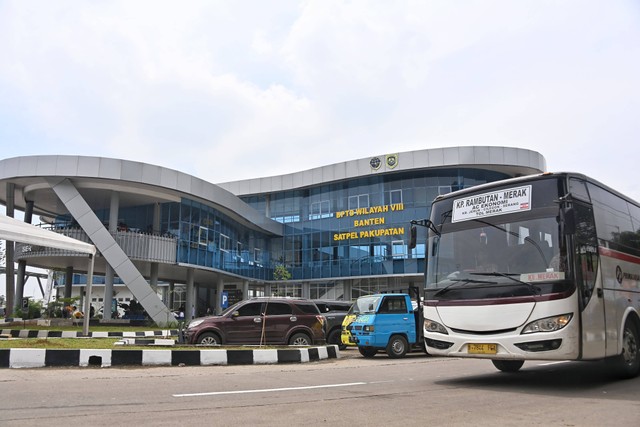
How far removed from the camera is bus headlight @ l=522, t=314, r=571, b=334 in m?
7.81

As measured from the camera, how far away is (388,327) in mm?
15141

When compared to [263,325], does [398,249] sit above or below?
above

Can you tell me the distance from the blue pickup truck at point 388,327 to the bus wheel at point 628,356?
19.7ft

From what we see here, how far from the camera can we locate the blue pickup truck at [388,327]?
49.3 ft

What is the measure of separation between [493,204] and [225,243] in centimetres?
2966

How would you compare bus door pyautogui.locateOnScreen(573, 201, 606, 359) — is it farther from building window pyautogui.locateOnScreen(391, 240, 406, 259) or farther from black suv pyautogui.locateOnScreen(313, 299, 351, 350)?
building window pyautogui.locateOnScreen(391, 240, 406, 259)

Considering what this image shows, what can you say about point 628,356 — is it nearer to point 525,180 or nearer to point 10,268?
point 525,180

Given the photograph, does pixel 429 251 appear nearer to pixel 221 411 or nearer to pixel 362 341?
pixel 221 411

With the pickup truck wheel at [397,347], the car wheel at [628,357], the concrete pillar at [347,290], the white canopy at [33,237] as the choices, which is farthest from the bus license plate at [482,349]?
the concrete pillar at [347,290]

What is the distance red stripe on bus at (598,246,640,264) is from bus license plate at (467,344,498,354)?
9.02 feet

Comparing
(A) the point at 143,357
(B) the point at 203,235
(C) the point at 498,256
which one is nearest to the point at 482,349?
(C) the point at 498,256

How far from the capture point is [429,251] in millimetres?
9727

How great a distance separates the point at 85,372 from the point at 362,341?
25.3ft

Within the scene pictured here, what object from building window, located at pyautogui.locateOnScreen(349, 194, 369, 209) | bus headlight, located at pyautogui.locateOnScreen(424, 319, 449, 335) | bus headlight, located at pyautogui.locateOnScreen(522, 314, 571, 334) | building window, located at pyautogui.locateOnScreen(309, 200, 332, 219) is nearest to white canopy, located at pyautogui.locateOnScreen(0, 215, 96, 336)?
bus headlight, located at pyautogui.locateOnScreen(424, 319, 449, 335)
